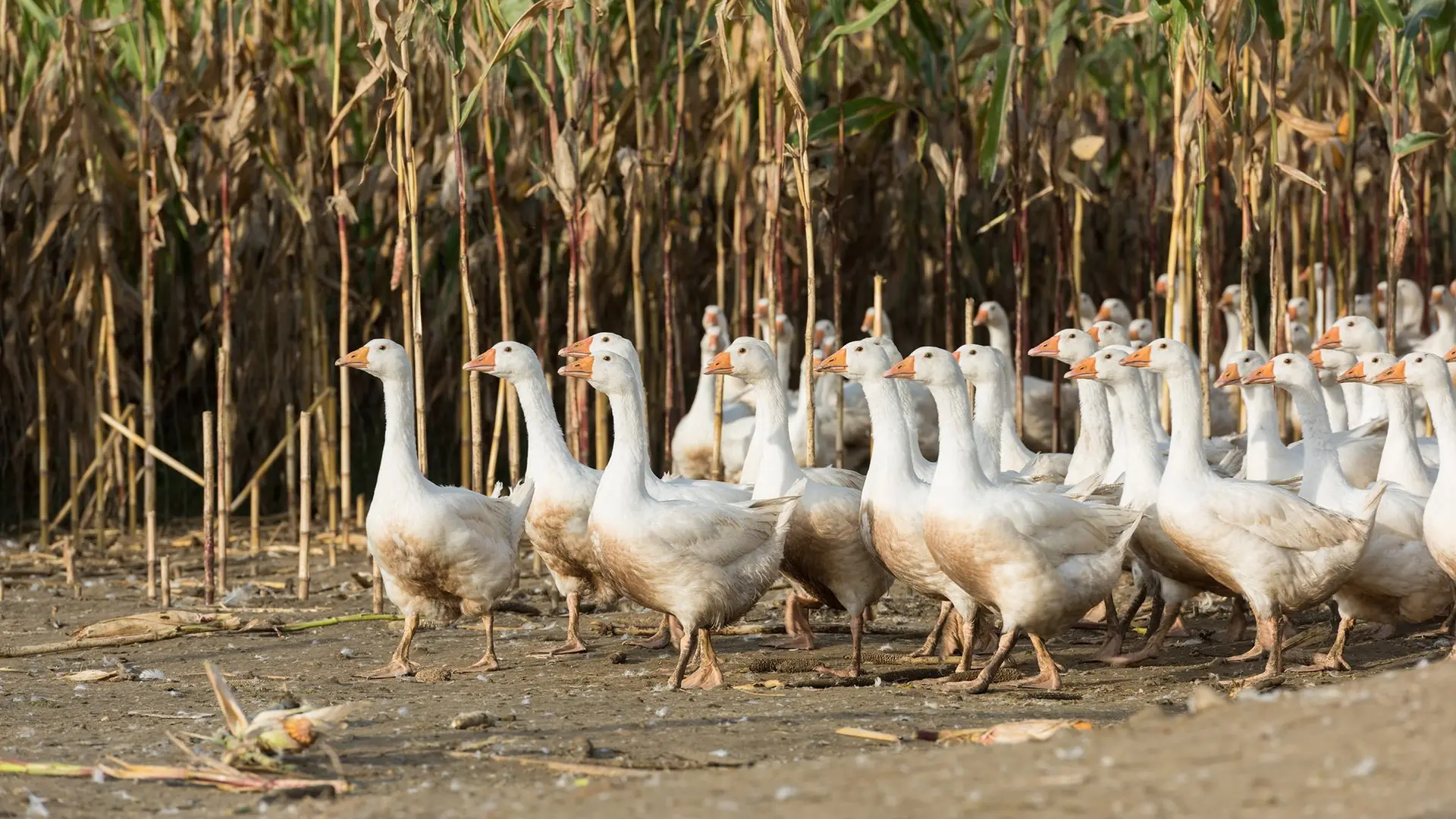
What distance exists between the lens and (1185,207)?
29.4ft

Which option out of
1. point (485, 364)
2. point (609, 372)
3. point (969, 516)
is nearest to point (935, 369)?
point (969, 516)

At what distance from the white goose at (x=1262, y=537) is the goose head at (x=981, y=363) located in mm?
1579

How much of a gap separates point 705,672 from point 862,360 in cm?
173

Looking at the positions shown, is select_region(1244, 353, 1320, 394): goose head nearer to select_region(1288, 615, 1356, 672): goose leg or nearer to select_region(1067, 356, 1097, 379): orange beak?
select_region(1067, 356, 1097, 379): orange beak

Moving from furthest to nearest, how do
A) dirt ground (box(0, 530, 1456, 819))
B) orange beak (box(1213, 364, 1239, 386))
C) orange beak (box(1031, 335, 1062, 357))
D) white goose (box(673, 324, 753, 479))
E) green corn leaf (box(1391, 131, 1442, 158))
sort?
white goose (box(673, 324, 753, 479))
orange beak (box(1031, 335, 1062, 357))
green corn leaf (box(1391, 131, 1442, 158))
orange beak (box(1213, 364, 1239, 386))
dirt ground (box(0, 530, 1456, 819))

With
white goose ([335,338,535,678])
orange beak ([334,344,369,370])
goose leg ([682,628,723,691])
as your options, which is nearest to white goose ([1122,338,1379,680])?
goose leg ([682,628,723,691])

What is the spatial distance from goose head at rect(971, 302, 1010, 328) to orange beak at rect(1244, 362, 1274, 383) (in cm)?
456

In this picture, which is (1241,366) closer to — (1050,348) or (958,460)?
(1050,348)

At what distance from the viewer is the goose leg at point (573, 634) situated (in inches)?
329

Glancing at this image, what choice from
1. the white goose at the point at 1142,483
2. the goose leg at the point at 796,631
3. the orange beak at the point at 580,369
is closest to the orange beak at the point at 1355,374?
the white goose at the point at 1142,483

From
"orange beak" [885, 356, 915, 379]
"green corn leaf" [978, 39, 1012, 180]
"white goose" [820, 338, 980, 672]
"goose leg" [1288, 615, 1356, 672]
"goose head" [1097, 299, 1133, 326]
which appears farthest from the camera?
"goose head" [1097, 299, 1133, 326]

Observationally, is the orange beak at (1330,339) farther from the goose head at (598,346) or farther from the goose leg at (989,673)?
the goose head at (598,346)

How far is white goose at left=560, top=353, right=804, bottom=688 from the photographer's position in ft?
23.9

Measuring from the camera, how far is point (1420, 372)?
304 inches
